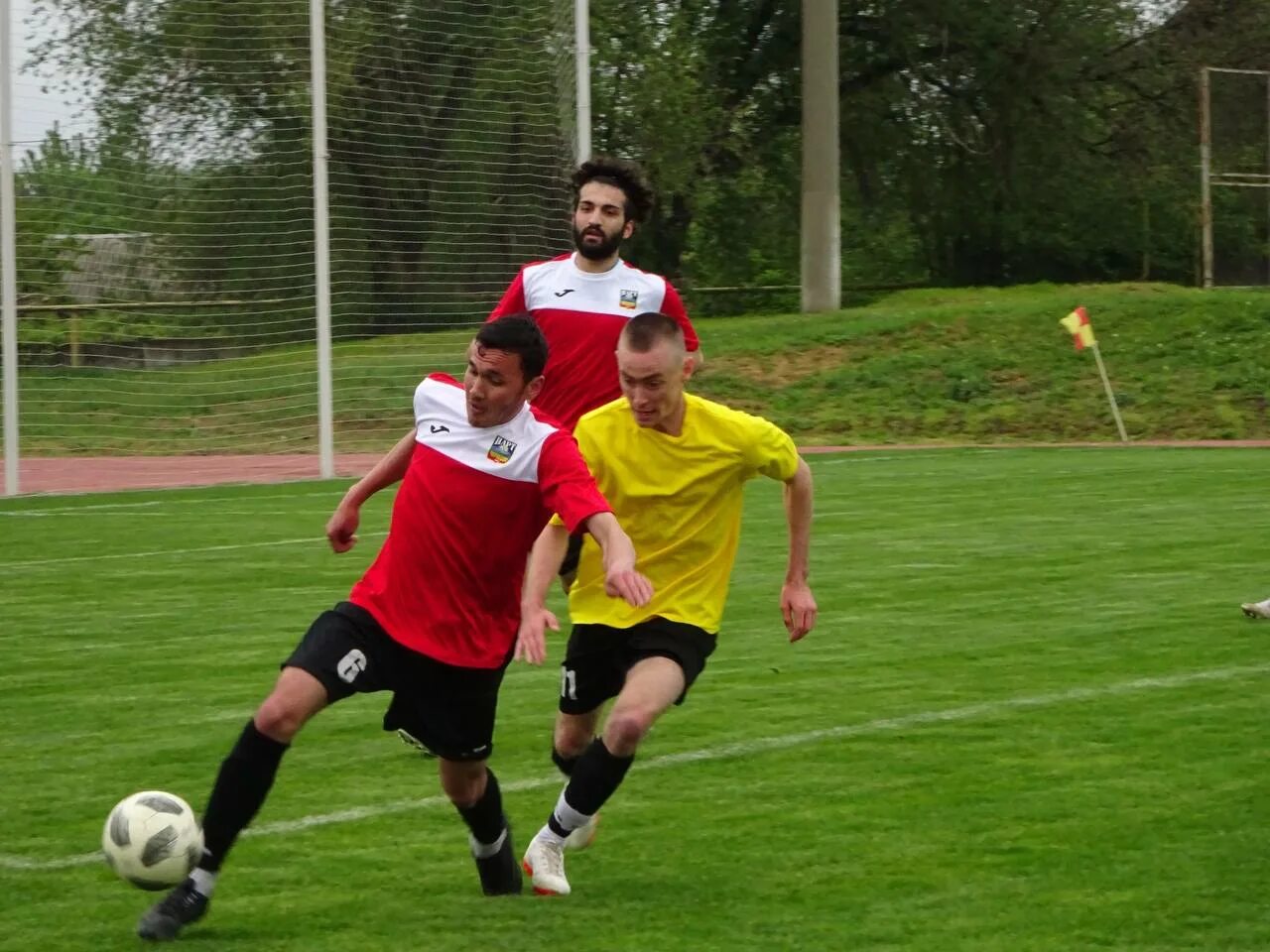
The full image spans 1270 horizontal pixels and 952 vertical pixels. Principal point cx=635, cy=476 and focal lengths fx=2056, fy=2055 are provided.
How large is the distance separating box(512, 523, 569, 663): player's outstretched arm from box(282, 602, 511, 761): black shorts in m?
0.15

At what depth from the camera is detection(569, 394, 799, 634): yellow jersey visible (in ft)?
18.2

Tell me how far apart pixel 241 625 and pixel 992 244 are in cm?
2953

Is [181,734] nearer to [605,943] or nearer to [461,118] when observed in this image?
[605,943]

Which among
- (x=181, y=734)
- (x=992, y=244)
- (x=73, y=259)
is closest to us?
(x=181, y=734)

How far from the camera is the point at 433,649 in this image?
16.0ft

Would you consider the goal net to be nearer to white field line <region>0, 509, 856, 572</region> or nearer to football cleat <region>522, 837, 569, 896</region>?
white field line <region>0, 509, 856, 572</region>

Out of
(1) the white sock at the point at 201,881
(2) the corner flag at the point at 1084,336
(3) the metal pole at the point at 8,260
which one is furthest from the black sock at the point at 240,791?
(2) the corner flag at the point at 1084,336

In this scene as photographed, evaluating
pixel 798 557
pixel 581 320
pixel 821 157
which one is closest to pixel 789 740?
pixel 798 557

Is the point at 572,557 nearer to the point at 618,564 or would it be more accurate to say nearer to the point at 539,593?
the point at 539,593

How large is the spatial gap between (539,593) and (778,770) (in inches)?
79.7

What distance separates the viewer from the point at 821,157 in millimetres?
30500

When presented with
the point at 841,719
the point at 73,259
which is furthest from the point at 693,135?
the point at 841,719

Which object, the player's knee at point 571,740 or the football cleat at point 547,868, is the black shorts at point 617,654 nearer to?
the player's knee at point 571,740

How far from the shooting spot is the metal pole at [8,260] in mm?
16781
